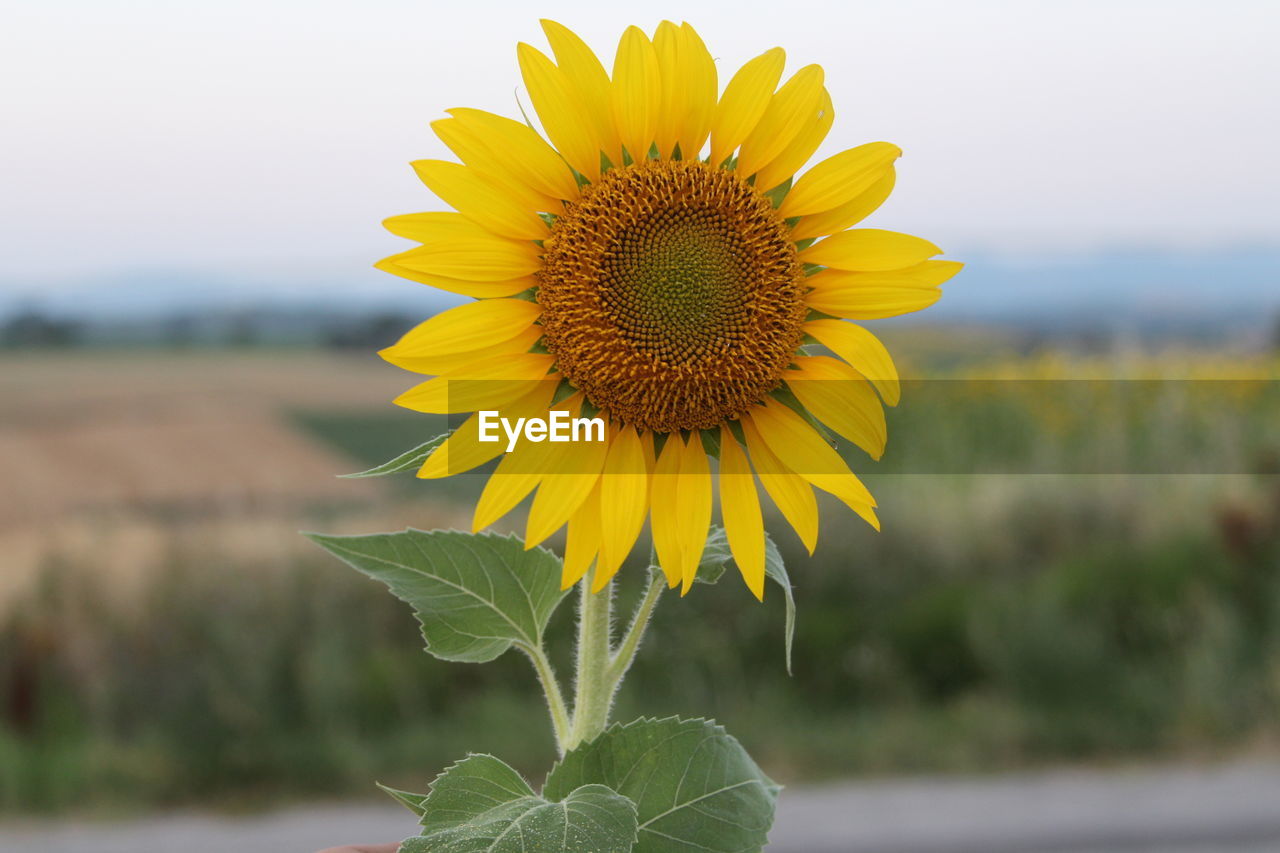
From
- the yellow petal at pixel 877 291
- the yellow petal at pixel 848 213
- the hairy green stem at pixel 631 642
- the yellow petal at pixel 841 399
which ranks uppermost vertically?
the yellow petal at pixel 848 213

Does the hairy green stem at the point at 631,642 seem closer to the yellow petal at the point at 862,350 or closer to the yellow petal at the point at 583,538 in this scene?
the yellow petal at the point at 583,538

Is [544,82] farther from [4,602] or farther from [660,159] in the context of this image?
[4,602]

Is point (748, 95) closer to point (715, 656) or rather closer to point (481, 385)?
point (481, 385)

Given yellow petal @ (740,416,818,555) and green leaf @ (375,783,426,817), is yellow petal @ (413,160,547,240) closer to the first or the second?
Result: yellow petal @ (740,416,818,555)

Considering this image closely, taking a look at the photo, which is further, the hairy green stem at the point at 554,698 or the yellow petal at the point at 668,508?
the hairy green stem at the point at 554,698

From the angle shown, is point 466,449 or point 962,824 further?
point 962,824

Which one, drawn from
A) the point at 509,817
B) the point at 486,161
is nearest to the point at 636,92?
the point at 486,161

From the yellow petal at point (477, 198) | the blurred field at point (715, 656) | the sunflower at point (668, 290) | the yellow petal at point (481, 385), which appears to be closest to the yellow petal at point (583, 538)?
the sunflower at point (668, 290)
